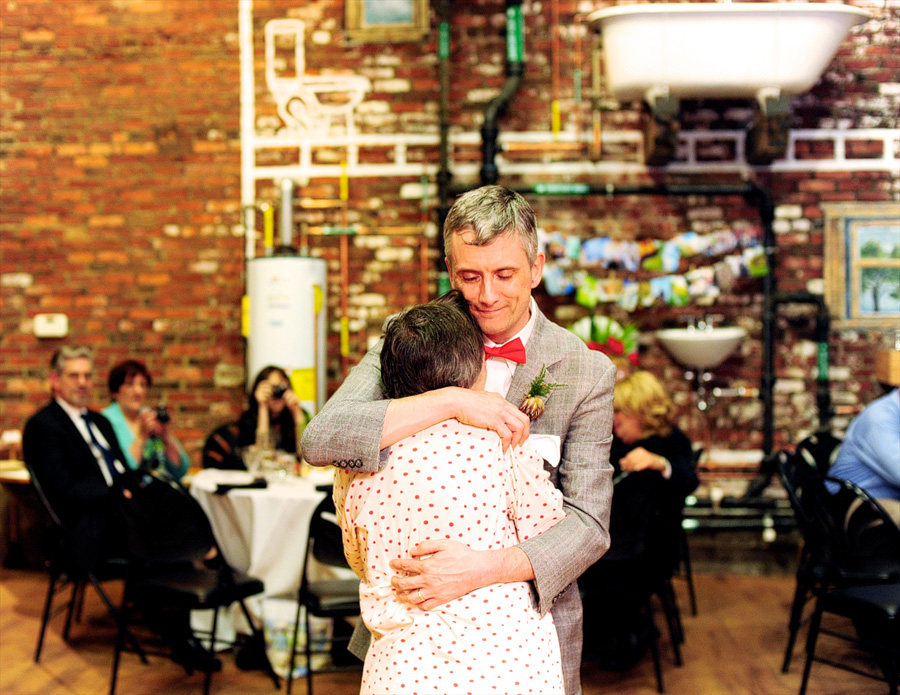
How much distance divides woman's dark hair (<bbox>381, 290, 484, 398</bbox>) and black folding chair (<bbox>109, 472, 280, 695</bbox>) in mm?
2149

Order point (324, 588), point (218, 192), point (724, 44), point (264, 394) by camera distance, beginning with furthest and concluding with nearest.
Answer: point (218, 192)
point (724, 44)
point (264, 394)
point (324, 588)

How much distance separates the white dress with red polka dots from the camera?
140 cm

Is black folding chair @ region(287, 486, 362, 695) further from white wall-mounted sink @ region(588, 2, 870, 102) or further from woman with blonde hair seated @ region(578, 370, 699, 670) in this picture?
white wall-mounted sink @ region(588, 2, 870, 102)

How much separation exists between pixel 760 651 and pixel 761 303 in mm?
2228

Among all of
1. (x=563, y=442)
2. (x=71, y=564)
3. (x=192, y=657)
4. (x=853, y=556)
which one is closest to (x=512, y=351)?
(x=563, y=442)

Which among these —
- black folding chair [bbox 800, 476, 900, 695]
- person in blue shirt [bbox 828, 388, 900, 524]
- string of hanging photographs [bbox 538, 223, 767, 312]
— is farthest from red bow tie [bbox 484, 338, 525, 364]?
string of hanging photographs [bbox 538, 223, 767, 312]

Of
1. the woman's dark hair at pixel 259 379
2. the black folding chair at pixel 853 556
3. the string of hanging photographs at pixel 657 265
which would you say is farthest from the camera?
the string of hanging photographs at pixel 657 265

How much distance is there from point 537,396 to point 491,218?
0.31 meters

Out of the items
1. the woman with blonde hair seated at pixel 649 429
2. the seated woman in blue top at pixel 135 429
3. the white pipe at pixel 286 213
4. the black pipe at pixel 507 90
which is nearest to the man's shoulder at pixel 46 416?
the seated woman in blue top at pixel 135 429

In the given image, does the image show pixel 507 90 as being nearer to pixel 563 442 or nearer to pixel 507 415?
pixel 563 442

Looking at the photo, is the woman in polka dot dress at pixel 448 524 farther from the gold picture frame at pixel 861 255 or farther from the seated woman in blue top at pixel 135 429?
the gold picture frame at pixel 861 255

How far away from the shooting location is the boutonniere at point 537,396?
1.60m

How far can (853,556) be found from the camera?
139 inches

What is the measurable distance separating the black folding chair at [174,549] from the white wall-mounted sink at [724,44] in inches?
127
